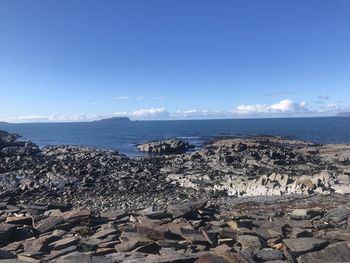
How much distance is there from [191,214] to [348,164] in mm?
34332

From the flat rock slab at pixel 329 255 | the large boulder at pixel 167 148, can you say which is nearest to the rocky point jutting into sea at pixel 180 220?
the flat rock slab at pixel 329 255

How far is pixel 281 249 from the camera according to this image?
532 inches

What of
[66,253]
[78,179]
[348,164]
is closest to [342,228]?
[66,253]

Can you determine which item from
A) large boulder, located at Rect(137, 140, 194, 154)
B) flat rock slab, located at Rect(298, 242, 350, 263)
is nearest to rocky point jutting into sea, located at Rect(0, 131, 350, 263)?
flat rock slab, located at Rect(298, 242, 350, 263)

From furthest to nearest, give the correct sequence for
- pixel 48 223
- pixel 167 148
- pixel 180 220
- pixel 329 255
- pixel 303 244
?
1. pixel 167 148
2. pixel 180 220
3. pixel 48 223
4. pixel 303 244
5. pixel 329 255

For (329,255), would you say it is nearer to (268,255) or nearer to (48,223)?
(268,255)

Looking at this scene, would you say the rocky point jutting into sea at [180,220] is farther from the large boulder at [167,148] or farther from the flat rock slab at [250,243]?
the large boulder at [167,148]

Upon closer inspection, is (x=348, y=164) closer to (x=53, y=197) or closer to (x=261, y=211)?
(x=261, y=211)

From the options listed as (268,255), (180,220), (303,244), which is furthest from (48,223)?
(303,244)

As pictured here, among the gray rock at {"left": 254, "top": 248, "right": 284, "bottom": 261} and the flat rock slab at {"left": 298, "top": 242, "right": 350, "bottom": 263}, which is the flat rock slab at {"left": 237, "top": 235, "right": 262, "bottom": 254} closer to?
the gray rock at {"left": 254, "top": 248, "right": 284, "bottom": 261}

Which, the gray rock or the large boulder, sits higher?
the gray rock

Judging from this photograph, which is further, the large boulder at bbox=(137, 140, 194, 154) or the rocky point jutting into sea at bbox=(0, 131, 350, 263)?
the large boulder at bbox=(137, 140, 194, 154)

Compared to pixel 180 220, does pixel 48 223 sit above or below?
above

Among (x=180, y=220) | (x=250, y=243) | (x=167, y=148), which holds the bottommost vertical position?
(x=167, y=148)
